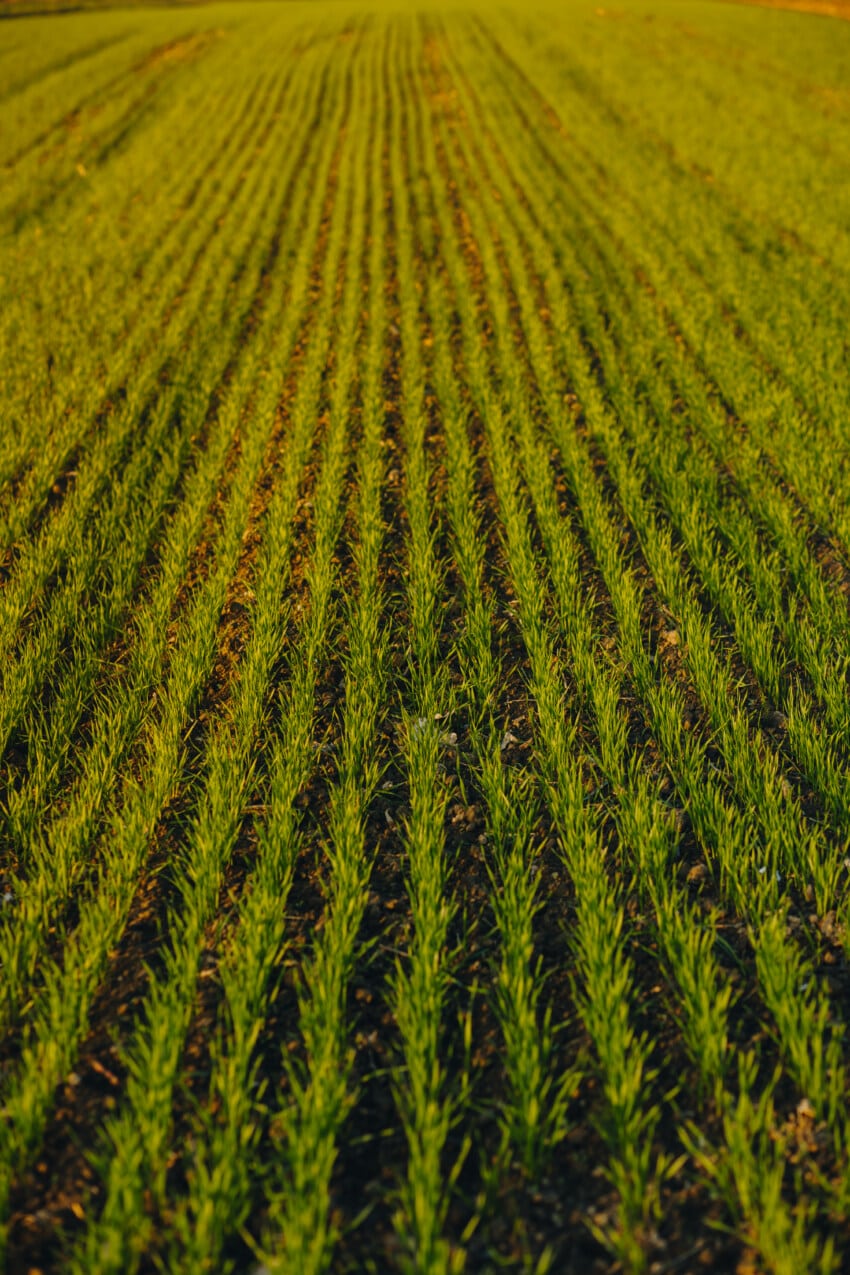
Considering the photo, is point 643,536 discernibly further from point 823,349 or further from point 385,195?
point 385,195

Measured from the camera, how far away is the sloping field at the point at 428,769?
2465 millimetres

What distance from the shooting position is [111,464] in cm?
655

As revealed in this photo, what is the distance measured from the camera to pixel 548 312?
9.27 m

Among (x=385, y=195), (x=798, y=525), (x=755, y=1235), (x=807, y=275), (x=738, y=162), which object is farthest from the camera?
(x=738, y=162)

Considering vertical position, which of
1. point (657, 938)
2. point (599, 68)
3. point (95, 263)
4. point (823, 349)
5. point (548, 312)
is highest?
point (599, 68)

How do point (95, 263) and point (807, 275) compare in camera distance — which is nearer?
point (807, 275)

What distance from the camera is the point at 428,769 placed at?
12.6 ft

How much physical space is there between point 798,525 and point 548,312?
481cm

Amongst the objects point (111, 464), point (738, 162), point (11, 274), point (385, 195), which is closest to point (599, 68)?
point (738, 162)

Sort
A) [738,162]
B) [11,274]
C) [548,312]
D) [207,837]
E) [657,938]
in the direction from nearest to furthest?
1. [657,938]
2. [207,837]
3. [548,312]
4. [11,274]
5. [738,162]

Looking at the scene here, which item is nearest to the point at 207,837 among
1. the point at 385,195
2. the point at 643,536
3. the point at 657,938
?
the point at 657,938

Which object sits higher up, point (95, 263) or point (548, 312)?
point (95, 263)

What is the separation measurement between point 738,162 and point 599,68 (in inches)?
422

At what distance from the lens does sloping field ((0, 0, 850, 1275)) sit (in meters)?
2.46
